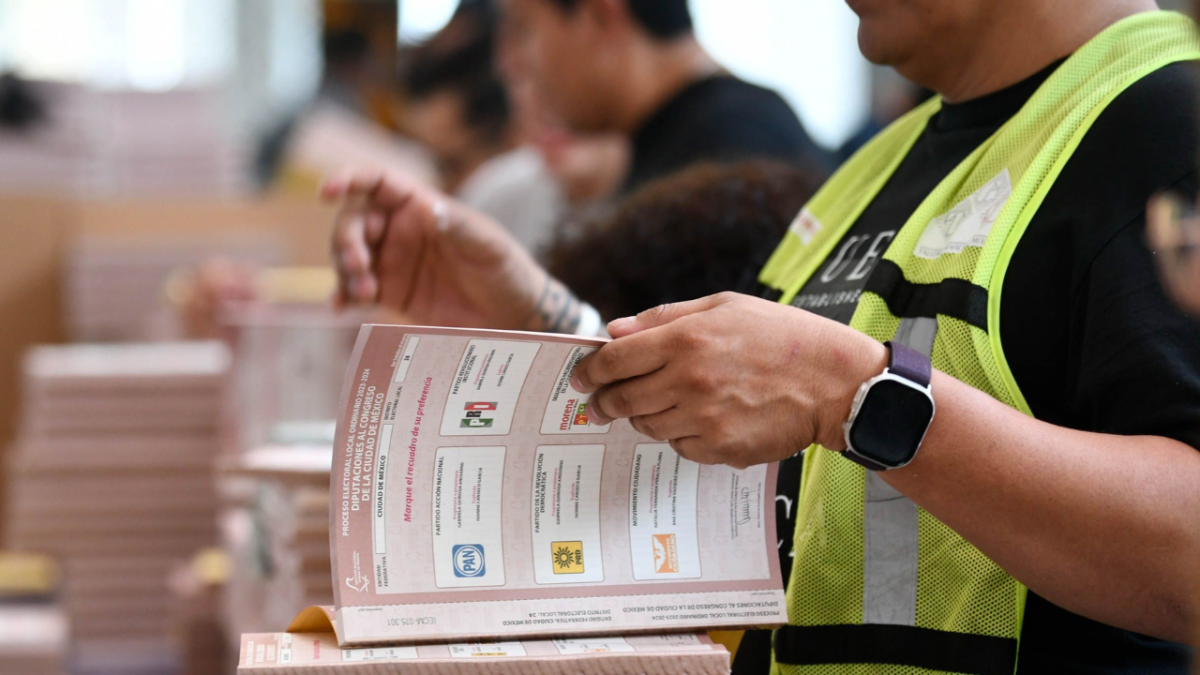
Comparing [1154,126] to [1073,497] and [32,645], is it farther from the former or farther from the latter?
[32,645]

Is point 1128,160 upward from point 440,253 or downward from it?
upward

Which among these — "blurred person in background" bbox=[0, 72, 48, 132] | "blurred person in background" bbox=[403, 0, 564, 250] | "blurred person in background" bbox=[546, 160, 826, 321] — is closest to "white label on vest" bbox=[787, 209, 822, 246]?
"blurred person in background" bbox=[546, 160, 826, 321]

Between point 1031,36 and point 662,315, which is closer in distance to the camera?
point 662,315

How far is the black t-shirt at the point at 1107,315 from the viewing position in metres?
0.79

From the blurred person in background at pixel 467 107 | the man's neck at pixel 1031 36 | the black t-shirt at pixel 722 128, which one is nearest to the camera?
the man's neck at pixel 1031 36

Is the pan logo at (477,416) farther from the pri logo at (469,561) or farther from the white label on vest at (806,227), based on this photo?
the white label on vest at (806,227)

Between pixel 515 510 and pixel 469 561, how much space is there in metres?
0.05

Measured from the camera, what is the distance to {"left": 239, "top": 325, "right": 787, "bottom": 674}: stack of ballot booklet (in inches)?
30.6

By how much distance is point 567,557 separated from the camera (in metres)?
0.84

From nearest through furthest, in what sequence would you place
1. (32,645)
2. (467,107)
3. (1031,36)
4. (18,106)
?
1. (1031,36)
2. (32,645)
3. (18,106)
4. (467,107)

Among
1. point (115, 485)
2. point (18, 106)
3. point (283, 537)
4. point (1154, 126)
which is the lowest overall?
point (115, 485)

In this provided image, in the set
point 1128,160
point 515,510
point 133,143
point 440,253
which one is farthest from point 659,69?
point 133,143

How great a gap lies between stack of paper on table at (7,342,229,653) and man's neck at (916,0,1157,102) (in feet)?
6.51

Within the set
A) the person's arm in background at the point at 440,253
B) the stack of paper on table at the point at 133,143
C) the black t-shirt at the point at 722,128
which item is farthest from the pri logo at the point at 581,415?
the stack of paper on table at the point at 133,143
